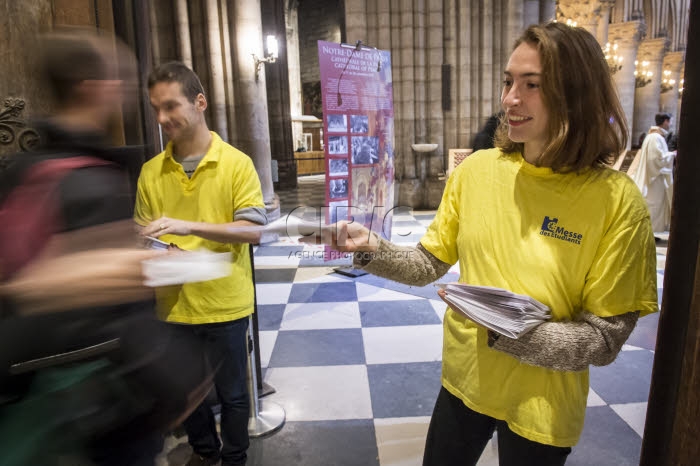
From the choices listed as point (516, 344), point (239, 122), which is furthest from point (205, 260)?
point (239, 122)

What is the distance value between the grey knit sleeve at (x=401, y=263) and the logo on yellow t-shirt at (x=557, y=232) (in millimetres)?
359

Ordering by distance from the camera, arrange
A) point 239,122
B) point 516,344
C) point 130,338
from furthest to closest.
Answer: point 239,122
point 516,344
point 130,338

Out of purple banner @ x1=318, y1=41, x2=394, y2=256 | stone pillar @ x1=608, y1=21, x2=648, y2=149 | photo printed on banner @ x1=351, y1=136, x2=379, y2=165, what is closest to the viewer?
purple banner @ x1=318, y1=41, x2=394, y2=256

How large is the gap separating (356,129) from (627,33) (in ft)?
46.9

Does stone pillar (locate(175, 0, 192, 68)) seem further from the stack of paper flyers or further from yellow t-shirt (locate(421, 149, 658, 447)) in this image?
the stack of paper flyers

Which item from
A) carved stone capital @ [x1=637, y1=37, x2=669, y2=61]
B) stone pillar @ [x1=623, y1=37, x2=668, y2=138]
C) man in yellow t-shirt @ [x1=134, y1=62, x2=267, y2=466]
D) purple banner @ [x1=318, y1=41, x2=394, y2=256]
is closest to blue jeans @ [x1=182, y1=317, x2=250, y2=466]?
man in yellow t-shirt @ [x1=134, y1=62, x2=267, y2=466]

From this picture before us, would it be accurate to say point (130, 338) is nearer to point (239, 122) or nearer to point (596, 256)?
point (596, 256)

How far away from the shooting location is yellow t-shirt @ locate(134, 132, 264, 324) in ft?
5.86

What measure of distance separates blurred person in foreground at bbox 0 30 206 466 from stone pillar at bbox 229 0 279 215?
588 centimetres

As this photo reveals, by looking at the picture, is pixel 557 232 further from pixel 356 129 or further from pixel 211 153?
pixel 356 129

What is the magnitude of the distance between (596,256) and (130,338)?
104 cm

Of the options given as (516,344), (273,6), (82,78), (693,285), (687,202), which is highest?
(273,6)

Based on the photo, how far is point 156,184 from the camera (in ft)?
6.03

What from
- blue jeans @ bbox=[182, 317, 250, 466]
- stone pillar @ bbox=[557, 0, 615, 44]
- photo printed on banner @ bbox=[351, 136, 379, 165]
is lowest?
blue jeans @ bbox=[182, 317, 250, 466]
